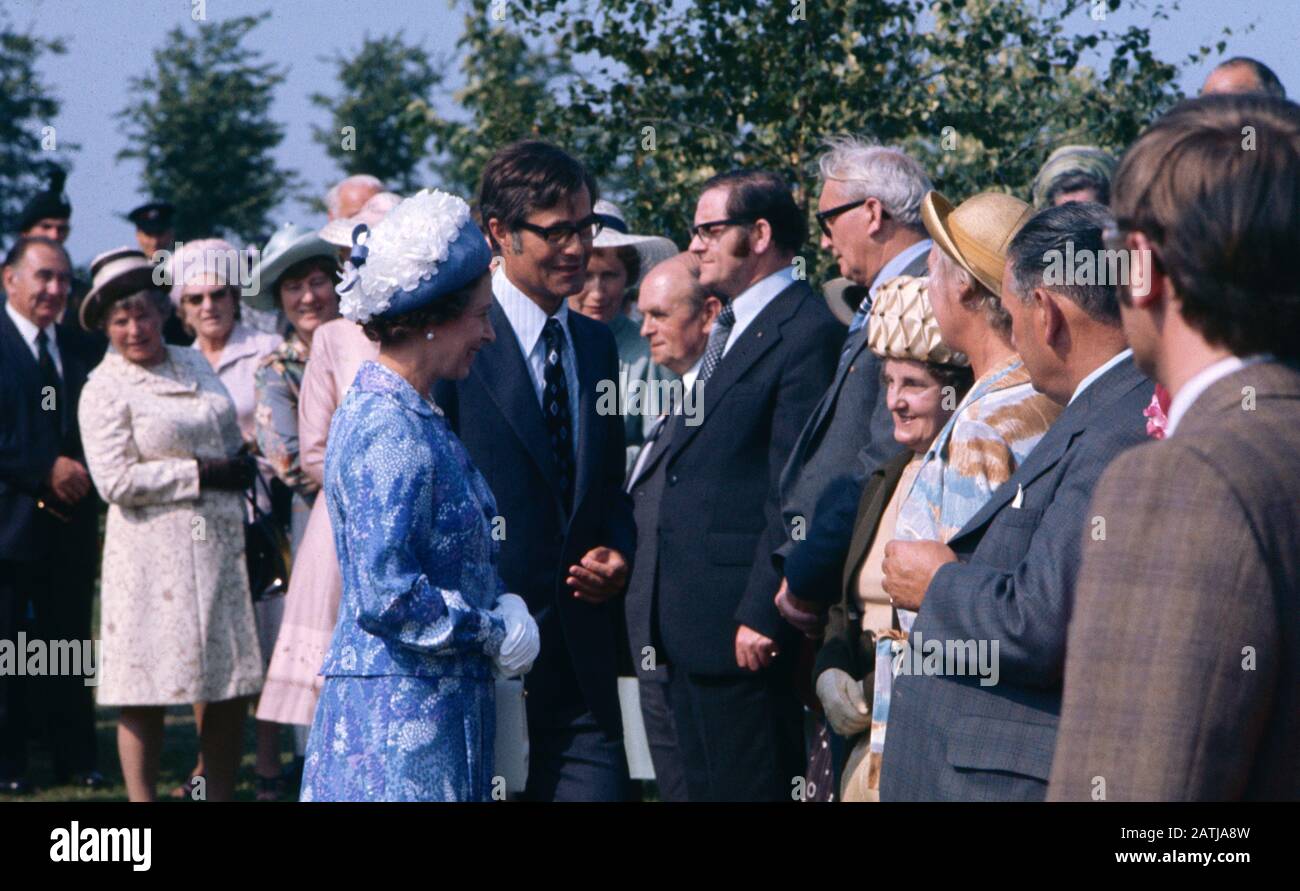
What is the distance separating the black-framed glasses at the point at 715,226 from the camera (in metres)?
5.75

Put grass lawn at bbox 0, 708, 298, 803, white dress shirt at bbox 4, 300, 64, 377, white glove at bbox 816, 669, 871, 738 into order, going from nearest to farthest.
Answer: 1. white glove at bbox 816, 669, 871, 738
2. grass lawn at bbox 0, 708, 298, 803
3. white dress shirt at bbox 4, 300, 64, 377

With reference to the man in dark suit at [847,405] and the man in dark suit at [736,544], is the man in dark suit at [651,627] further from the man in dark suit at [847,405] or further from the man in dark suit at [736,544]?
the man in dark suit at [847,405]

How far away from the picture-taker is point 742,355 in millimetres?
5512

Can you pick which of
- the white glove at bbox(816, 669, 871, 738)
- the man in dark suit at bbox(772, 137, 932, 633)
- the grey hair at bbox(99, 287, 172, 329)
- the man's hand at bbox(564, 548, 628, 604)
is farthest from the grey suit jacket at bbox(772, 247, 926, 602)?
the grey hair at bbox(99, 287, 172, 329)

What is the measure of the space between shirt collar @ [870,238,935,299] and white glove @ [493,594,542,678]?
6.90 feet

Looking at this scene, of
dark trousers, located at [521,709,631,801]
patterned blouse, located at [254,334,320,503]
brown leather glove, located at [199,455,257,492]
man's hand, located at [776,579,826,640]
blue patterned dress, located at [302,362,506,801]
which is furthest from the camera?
brown leather glove, located at [199,455,257,492]

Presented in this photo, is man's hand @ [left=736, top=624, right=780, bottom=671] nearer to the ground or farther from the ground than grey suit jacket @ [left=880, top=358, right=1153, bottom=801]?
nearer to the ground

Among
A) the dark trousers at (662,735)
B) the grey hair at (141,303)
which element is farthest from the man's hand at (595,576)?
the grey hair at (141,303)

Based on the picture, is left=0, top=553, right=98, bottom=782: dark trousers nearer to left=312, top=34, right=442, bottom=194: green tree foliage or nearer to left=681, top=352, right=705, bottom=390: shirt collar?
left=681, top=352, right=705, bottom=390: shirt collar

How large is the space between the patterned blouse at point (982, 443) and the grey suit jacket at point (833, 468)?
810mm

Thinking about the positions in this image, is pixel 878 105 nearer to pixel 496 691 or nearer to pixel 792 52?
pixel 792 52

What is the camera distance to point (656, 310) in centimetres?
668

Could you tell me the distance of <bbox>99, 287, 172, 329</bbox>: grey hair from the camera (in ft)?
22.9
